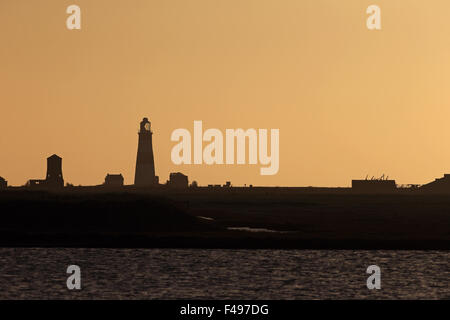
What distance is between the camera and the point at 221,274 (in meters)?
56.2

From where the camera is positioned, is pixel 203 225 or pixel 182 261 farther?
pixel 203 225

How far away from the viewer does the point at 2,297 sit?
4541cm

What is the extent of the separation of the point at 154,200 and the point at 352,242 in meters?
25.8

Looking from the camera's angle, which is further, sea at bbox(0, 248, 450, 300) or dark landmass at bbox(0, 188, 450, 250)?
dark landmass at bbox(0, 188, 450, 250)

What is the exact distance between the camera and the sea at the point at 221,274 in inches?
1864

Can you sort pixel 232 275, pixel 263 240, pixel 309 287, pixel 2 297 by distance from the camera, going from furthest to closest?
pixel 263 240
pixel 232 275
pixel 309 287
pixel 2 297

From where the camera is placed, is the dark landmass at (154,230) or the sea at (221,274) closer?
the sea at (221,274)

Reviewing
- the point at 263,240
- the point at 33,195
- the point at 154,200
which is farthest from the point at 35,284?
the point at 33,195

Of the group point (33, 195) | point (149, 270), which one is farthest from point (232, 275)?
point (33, 195)

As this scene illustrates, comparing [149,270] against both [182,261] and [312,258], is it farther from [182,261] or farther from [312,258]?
[312,258]

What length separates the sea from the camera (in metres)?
47.3

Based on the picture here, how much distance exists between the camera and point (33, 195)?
11262 cm

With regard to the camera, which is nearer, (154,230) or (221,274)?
(221,274)
